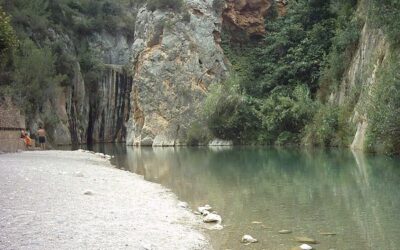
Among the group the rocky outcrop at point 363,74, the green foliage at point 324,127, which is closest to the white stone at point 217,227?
the rocky outcrop at point 363,74

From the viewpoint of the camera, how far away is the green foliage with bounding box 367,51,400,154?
19.8 meters

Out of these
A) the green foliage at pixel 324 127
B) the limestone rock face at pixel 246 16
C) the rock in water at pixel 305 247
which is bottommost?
the rock in water at pixel 305 247

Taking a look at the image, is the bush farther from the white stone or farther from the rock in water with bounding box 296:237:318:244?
the rock in water with bounding box 296:237:318:244

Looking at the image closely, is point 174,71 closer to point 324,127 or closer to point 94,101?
point 94,101

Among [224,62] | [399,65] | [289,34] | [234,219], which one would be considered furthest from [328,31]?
[234,219]

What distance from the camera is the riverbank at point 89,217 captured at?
21.8 feet

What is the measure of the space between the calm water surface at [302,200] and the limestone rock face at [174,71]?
3165 centimetres

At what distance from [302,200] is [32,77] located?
37869mm

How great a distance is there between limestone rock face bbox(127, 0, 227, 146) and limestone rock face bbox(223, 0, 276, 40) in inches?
123

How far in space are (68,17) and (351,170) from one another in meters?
53.6

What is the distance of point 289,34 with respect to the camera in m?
44.5

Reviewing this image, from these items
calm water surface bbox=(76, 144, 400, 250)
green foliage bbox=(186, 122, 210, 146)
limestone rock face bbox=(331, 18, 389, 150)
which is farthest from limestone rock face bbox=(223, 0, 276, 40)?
calm water surface bbox=(76, 144, 400, 250)

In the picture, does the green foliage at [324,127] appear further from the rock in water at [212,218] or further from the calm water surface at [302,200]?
the rock in water at [212,218]

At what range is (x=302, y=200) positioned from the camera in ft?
36.1
